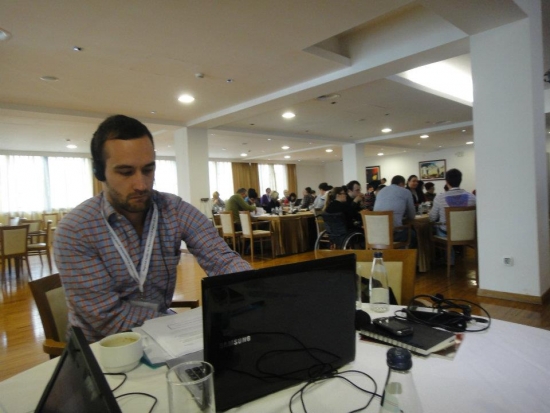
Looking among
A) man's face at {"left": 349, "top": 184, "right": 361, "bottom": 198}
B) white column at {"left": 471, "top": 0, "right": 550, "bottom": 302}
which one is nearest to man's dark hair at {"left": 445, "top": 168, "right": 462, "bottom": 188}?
white column at {"left": 471, "top": 0, "right": 550, "bottom": 302}

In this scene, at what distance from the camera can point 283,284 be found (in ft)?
2.27

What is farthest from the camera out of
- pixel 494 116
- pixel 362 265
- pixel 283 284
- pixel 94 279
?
pixel 494 116

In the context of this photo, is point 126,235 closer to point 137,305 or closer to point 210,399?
point 137,305

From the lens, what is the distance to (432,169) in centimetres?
1323

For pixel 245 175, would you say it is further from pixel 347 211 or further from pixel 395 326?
pixel 395 326

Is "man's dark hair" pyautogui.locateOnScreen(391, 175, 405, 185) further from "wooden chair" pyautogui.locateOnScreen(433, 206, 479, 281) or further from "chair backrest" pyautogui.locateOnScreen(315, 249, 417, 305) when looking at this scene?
"chair backrest" pyautogui.locateOnScreen(315, 249, 417, 305)

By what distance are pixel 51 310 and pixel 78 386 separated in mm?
1000

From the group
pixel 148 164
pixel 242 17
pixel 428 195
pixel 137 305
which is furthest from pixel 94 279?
pixel 428 195

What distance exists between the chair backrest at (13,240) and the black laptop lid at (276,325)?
215 inches

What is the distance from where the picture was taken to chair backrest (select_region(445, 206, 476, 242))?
12.5 ft

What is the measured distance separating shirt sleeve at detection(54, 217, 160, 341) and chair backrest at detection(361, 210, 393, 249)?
10.4ft

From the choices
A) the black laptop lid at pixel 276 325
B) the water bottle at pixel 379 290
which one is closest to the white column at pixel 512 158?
the water bottle at pixel 379 290

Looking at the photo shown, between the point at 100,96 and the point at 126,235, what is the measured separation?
3.91m

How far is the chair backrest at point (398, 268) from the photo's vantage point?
150cm
